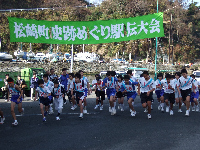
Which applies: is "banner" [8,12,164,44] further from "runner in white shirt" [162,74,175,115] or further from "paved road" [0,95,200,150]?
"paved road" [0,95,200,150]

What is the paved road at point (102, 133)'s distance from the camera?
7.91m

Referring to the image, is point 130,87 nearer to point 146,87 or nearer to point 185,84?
point 146,87

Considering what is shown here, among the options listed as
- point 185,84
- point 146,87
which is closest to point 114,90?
point 146,87

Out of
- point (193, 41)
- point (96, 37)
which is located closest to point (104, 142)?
point (96, 37)

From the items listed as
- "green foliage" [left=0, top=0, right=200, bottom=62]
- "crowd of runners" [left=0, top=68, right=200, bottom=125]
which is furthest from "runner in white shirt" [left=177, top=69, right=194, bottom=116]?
"green foliage" [left=0, top=0, right=200, bottom=62]

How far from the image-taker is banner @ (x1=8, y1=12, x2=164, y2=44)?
20656 millimetres

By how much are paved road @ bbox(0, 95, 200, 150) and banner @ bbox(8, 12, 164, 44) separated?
27.5 ft

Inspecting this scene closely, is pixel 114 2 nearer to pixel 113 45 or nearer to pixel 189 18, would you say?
pixel 113 45

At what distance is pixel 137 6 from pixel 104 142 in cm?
5034

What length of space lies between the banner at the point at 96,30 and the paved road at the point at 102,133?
839cm

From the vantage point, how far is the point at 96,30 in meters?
20.8

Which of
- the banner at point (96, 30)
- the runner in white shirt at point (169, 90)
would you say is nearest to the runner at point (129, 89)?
the runner in white shirt at point (169, 90)

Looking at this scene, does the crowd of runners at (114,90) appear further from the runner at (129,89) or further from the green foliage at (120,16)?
the green foliage at (120,16)

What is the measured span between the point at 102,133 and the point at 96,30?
39.6ft
